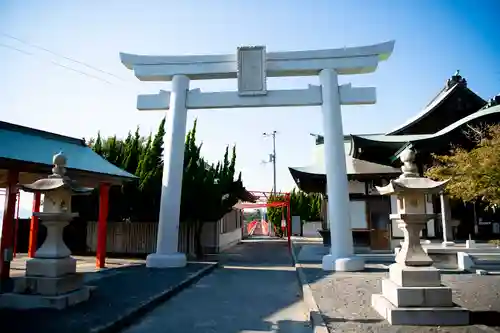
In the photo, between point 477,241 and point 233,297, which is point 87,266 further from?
point 477,241

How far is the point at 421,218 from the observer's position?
620 centimetres

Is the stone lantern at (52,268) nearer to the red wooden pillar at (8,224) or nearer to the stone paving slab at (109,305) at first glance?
the stone paving slab at (109,305)

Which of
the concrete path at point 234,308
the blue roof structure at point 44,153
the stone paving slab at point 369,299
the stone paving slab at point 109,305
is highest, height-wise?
the blue roof structure at point 44,153

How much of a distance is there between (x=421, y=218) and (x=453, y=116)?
13321mm

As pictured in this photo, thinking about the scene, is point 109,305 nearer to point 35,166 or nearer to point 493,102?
point 35,166

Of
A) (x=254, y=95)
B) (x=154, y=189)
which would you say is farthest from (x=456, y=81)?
(x=154, y=189)

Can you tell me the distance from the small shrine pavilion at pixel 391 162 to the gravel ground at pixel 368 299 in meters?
5.07

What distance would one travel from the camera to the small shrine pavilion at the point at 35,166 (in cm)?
856

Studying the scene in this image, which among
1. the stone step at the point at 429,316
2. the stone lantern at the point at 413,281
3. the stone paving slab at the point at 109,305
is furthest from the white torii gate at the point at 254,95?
the stone step at the point at 429,316

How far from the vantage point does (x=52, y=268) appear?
6508 millimetres

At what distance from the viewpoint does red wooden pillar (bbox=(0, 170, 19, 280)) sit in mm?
8461

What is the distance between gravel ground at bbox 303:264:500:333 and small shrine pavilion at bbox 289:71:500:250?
5.07 meters

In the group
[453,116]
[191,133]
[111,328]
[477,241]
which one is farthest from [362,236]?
[111,328]

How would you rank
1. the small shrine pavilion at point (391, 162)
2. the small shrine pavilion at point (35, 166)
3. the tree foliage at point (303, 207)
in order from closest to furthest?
1. the small shrine pavilion at point (35, 166)
2. the small shrine pavilion at point (391, 162)
3. the tree foliage at point (303, 207)
